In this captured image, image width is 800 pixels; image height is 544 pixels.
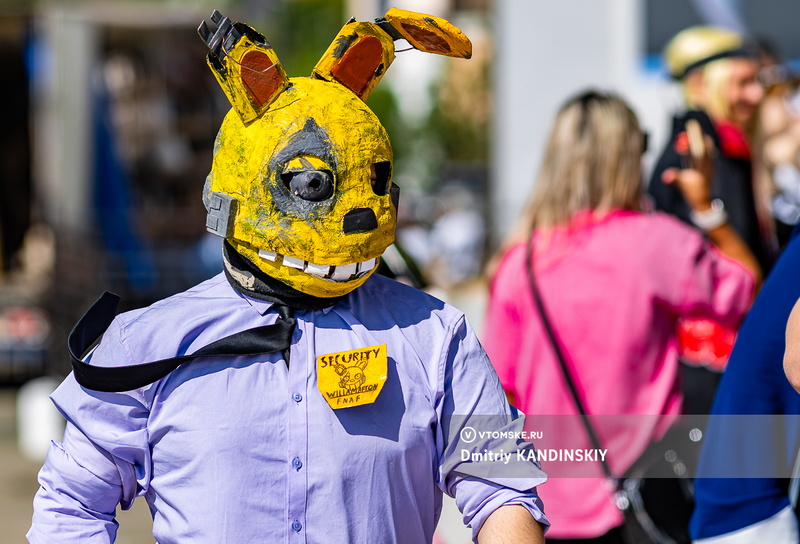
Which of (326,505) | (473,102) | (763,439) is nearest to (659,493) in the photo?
(763,439)

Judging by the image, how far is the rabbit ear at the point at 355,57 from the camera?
1856mm

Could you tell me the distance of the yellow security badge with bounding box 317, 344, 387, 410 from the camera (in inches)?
67.5

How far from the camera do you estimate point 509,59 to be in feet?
30.7

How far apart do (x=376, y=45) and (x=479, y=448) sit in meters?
0.75

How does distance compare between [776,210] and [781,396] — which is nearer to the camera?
[781,396]

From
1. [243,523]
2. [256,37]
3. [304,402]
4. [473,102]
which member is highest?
[256,37]

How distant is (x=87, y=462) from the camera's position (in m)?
1.74

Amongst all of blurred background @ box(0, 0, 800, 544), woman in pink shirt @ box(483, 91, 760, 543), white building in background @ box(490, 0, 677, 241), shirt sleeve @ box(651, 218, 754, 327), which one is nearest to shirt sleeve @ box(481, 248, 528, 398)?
woman in pink shirt @ box(483, 91, 760, 543)

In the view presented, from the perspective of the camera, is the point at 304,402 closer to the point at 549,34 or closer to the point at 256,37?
the point at 256,37

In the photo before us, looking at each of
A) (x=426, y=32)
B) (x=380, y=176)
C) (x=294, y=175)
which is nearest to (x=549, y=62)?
(x=426, y=32)

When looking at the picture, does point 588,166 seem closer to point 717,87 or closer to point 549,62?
point 717,87

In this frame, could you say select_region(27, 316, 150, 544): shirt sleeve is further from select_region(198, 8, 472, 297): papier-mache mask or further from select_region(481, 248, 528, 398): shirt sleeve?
select_region(481, 248, 528, 398): shirt sleeve

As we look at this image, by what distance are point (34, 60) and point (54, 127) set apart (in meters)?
0.91

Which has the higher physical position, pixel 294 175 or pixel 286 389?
pixel 294 175
